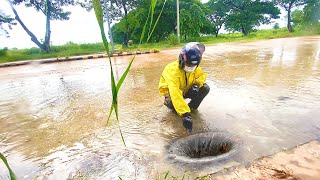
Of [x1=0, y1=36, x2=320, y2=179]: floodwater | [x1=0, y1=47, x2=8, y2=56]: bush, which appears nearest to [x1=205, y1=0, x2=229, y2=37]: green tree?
[x1=0, y1=47, x2=8, y2=56]: bush

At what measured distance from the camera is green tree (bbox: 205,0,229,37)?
30938 mm

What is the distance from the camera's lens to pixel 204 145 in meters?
2.56

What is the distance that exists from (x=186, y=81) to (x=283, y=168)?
1562mm

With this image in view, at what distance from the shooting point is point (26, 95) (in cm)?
555

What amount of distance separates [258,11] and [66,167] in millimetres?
31795

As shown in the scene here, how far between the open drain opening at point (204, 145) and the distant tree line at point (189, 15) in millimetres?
16562

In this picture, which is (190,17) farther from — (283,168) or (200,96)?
(283,168)

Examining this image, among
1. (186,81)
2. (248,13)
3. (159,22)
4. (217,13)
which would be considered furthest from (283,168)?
(217,13)

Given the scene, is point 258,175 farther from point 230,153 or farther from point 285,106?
point 285,106

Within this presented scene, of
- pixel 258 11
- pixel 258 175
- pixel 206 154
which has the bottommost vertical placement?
pixel 206 154

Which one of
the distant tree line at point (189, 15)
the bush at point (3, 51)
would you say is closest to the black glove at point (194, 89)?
the distant tree line at point (189, 15)

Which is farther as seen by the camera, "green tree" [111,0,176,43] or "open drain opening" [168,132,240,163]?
"green tree" [111,0,176,43]

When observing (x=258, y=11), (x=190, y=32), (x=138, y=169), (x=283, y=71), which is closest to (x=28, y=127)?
(x=138, y=169)

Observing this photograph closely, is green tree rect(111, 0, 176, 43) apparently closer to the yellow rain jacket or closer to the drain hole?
the yellow rain jacket
